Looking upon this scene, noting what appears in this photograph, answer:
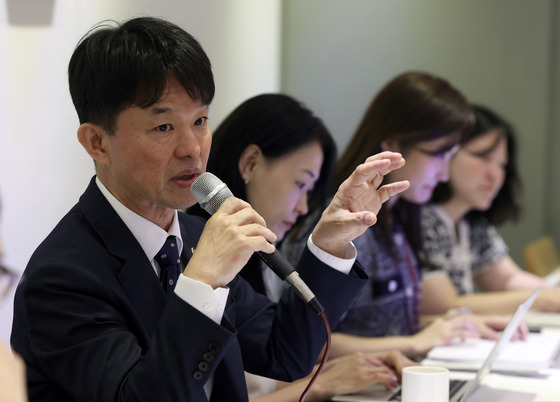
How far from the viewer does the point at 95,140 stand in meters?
1.54

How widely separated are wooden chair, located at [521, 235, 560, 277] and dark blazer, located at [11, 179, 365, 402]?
127 inches

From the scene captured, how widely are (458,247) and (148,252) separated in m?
2.59

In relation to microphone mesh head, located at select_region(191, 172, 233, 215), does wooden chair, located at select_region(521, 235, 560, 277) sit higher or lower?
lower

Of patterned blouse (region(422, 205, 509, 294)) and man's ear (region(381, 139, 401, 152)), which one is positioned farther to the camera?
patterned blouse (region(422, 205, 509, 294))

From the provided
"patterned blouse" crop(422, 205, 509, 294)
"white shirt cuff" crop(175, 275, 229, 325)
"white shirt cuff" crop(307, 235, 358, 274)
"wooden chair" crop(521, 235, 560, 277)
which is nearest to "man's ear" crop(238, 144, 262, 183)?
"white shirt cuff" crop(307, 235, 358, 274)

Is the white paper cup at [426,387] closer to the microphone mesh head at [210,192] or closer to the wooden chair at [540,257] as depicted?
the microphone mesh head at [210,192]

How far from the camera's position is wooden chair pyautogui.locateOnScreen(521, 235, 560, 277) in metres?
4.57

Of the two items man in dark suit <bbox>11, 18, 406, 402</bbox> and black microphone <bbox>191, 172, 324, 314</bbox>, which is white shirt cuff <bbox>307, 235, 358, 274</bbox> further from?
black microphone <bbox>191, 172, 324, 314</bbox>

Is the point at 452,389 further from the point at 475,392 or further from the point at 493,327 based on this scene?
the point at 493,327

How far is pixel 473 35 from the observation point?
4695 mm

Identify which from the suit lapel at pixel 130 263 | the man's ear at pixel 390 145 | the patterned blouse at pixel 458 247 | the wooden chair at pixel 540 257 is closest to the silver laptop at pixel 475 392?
the suit lapel at pixel 130 263

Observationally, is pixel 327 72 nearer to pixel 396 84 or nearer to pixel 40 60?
pixel 396 84

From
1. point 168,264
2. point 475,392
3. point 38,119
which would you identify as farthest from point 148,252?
point 475,392

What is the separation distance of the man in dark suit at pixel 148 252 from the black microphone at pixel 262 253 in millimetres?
47
